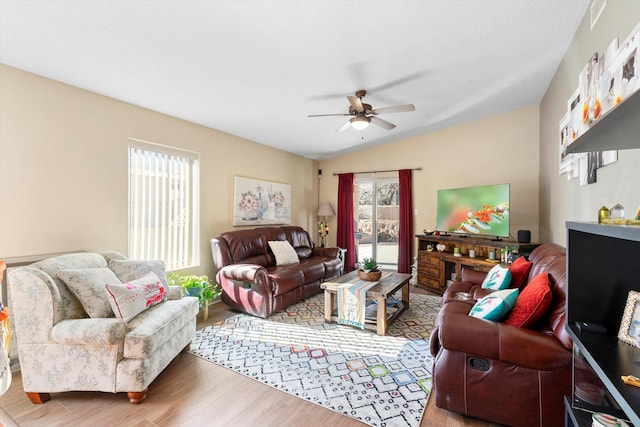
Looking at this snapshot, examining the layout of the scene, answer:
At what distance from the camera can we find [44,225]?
8.50 feet

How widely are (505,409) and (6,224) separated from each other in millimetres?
3886

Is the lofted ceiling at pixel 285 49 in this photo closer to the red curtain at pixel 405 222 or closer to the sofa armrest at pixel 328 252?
the red curtain at pixel 405 222

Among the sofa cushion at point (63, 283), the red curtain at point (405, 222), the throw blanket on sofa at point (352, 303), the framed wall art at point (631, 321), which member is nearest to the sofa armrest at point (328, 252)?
the red curtain at point (405, 222)

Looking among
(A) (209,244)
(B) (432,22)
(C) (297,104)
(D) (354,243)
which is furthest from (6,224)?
(D) (354,243)

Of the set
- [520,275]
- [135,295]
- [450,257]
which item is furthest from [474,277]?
[135,295]

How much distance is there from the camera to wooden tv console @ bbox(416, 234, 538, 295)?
160 inches

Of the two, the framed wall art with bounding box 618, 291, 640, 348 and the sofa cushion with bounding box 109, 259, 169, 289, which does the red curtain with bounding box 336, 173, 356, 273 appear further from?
the framed wall art with bounding box 618, 291, 640, 348

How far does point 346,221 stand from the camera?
6316 millimetres

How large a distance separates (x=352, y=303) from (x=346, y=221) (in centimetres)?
321

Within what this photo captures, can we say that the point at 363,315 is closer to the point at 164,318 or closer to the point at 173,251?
the point at 164,318

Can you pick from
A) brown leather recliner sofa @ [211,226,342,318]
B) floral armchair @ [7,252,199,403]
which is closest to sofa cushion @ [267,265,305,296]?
brown leather recliner sofa @ [211,226,342,318]

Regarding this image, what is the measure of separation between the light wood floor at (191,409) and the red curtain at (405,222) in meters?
3.79

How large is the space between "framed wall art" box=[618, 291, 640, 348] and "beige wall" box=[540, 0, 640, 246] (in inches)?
36.7

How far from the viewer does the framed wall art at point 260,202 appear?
4.67 m
